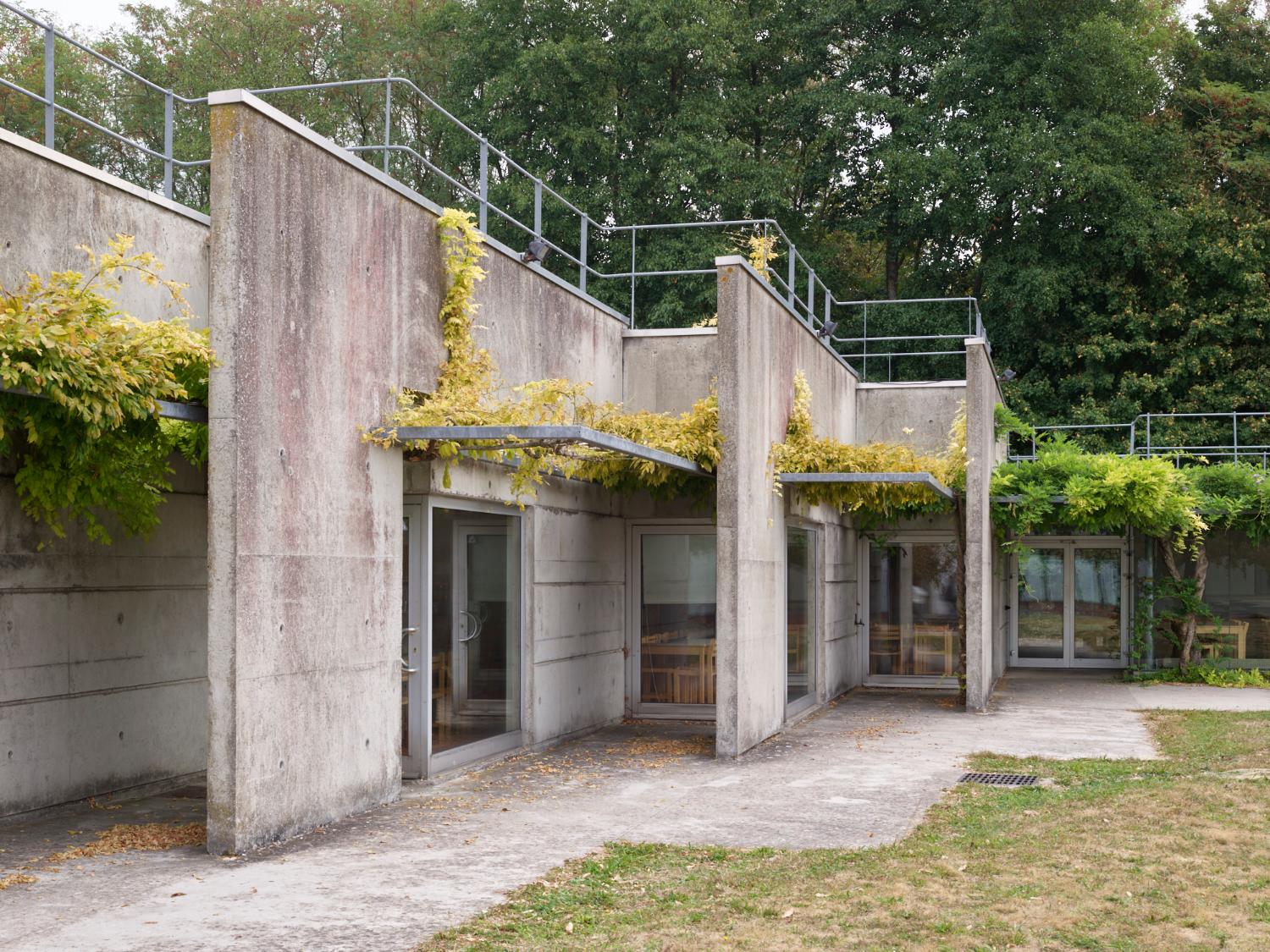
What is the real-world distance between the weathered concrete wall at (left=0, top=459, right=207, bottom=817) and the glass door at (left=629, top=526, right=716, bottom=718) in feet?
15.9

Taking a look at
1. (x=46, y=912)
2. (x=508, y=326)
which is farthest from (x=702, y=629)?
(x=46, y=912)

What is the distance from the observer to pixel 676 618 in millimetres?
13633

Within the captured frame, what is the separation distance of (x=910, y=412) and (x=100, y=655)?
1216cm

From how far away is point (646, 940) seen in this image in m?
5.64

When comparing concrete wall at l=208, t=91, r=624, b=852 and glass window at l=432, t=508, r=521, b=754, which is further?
glass window at l=432, t=508, r=521, b=754

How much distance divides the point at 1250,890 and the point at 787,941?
2429 mm

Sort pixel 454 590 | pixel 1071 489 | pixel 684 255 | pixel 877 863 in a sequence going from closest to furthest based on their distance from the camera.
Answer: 1. pixel 877 863
2. pixel 454 590
3. pixel 1071 489
4. pixel 684 255

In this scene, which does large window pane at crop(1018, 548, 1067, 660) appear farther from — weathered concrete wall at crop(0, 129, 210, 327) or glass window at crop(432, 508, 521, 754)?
weathered concrete wall at crop(0, 129, 210, 327)

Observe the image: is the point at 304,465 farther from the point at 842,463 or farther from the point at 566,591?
the point at 842,463

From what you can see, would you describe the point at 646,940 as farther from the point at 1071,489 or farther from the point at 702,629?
the point at 1071,489

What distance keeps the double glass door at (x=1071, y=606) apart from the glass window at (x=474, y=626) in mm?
11469

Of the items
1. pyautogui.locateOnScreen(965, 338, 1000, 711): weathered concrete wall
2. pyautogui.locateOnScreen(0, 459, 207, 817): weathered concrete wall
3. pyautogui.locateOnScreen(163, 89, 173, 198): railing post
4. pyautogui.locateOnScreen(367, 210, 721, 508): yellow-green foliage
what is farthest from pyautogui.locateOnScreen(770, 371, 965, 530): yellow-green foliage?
pyautogui.locateOnScreen(163, 89, 173, 198): railing post

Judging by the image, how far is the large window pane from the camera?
20719 millimetres

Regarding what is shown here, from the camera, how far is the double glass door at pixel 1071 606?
2045 centimetres
